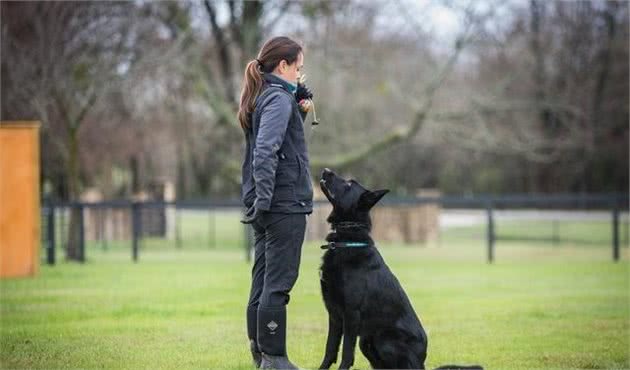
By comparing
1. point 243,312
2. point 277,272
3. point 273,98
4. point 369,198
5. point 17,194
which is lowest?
point 243,312

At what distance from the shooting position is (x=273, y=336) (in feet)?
20.7

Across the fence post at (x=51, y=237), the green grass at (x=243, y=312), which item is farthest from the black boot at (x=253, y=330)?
the fence post at (x=51, y=237)

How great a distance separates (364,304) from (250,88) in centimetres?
165

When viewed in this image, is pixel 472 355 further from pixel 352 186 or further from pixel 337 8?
pixel 337 8

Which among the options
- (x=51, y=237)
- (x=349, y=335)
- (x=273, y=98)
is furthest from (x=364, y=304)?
(x=51, y=237)

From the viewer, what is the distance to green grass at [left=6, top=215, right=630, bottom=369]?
7648 millimetres

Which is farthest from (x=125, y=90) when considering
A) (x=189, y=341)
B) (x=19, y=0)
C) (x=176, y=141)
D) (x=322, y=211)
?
(x=189, y=341)

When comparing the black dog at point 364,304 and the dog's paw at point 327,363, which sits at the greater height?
the black dog at point 364,304

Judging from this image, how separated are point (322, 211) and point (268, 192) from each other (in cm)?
1929

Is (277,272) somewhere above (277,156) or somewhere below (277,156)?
below

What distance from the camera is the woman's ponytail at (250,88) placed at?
635 cm

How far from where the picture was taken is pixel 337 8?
27.6 metres

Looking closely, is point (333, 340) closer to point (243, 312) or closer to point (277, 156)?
point (277, 156)

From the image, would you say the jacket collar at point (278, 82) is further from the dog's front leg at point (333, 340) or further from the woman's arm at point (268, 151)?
the dog's front leg at point (333, 340)
